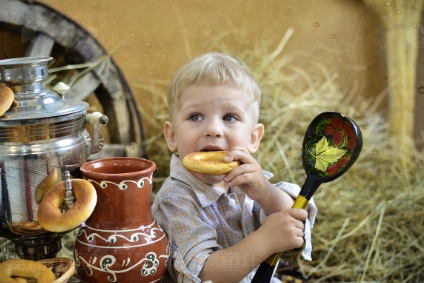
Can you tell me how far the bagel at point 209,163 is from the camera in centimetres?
94

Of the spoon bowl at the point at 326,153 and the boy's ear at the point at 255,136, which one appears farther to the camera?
the boy's ear at the point at 255,136

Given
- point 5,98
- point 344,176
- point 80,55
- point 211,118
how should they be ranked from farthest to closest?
point 344,176 < point 80,55 < point 211,118 < point 5,98

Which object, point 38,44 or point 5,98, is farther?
point 38,44

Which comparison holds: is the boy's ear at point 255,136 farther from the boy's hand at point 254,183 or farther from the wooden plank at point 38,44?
the wooden plank at point 38,44

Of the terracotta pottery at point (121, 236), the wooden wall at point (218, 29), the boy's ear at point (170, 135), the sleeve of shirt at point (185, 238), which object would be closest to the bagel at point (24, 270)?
the terracotta pottery at point (121, 236)

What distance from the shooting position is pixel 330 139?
1019 mm

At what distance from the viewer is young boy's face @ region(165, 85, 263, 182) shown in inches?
40.8

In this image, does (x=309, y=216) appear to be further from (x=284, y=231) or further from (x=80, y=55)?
(x=80, y=55)

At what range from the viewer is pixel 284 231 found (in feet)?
3.24

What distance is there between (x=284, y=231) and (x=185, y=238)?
0.59 ft

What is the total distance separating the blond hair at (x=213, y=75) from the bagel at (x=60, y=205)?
249 mm

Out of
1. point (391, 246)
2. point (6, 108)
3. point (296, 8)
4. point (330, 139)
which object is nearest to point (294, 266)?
point (391, 246)

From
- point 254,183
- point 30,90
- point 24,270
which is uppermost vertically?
point 30,90

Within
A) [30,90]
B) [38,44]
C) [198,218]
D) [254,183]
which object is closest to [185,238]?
[198,218]
